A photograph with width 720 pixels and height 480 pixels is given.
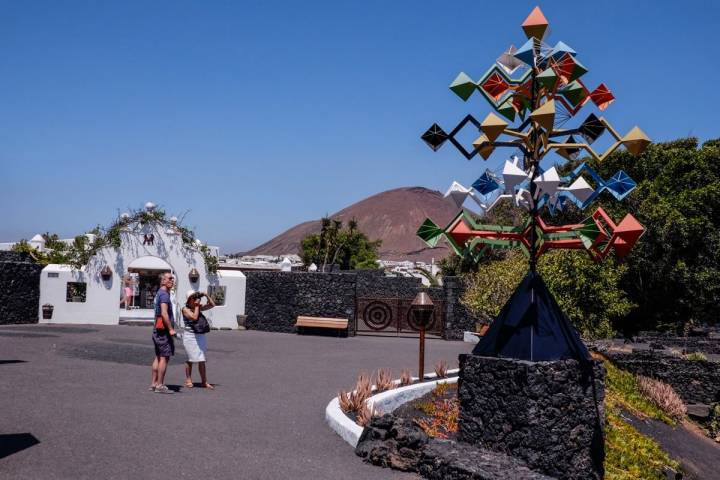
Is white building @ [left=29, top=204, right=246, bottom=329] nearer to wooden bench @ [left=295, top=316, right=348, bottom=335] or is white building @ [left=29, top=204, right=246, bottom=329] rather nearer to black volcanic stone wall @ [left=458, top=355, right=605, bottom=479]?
wooden bench @ [left=295, top=316, right=348, bottom=335]

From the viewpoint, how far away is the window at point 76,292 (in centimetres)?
2509

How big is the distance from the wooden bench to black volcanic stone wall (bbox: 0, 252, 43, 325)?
31.1 ft

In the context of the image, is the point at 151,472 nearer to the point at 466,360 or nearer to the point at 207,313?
the point at 466,360

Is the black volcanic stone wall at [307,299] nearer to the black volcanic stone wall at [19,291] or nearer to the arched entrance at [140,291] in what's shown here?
the arched entrance at [140,291]

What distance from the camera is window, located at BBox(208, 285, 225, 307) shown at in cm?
2601

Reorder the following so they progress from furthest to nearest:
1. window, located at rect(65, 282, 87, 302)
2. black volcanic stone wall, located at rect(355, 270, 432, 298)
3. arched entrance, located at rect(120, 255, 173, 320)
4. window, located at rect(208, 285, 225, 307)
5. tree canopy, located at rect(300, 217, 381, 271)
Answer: tree canopy, located at rect(300, 217, 381, 271), black volcanic stone wall, located at rect(355, 270, 432, 298), arched entrance, located at rect(120, 255, 173, 320), window, located at rect(208, 285, 225, 307), window, located at rect(65, 282, 87, 302)

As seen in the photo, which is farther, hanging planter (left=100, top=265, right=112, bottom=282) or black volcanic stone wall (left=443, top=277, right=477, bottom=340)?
black volcanic stone wall (left=443, top=277, right=477, bottom=340)

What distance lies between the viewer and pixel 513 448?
7324 millimetres

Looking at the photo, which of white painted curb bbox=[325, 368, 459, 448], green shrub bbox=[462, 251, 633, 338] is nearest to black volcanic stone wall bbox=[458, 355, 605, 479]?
white painted curb bbox=[325, 368, 459, 448]

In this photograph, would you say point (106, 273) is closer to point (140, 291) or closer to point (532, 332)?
point (140, 291)

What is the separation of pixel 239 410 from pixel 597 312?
11.8 meters

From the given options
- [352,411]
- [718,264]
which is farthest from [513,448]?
[718,264]

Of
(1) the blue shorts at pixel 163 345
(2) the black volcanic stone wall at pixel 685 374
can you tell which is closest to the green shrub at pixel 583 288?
(2) the black volcanic stone wall at pixel 685 374

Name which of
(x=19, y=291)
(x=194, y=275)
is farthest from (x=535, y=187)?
(x=19, y=291)
